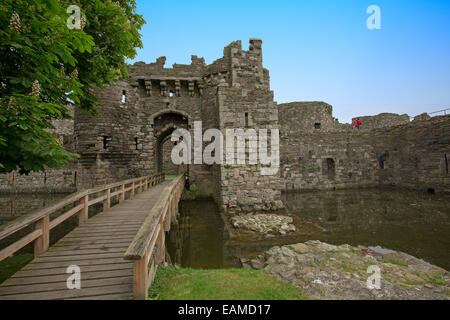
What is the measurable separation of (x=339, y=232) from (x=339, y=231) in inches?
4.7

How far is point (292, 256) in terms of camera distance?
4.80 metres

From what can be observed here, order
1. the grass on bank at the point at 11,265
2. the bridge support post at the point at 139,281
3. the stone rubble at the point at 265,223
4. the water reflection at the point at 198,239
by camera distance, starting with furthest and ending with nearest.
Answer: the stone rubble at the point at 265,223 < the water reflection at the point at 198,239 < the grass on bank at the point at 11,265 < the bridge support post at the point at 139,281

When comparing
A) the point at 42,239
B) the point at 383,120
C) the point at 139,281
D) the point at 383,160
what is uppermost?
the point at 383,120

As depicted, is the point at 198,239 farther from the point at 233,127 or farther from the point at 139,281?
the point at 233,127

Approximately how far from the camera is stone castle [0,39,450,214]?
31.9 feet

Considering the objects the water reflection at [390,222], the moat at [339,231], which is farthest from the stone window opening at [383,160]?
the moat at [339,231]

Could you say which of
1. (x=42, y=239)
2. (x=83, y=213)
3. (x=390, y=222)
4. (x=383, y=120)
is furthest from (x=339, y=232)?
(x=383, y=120)

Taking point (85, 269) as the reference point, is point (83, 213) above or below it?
above

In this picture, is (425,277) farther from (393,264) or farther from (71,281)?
(71,281)

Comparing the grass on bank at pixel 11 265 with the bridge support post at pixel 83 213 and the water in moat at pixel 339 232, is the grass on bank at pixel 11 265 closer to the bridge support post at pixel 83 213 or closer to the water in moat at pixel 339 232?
the bridge support post at pixel 83 213

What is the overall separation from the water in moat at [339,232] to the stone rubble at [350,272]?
2.30 ft

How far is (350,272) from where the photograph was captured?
4.08 meters

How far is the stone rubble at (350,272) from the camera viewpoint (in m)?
3.46

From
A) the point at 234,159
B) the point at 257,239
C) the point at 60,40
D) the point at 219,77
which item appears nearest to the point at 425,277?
the point at 257,239
